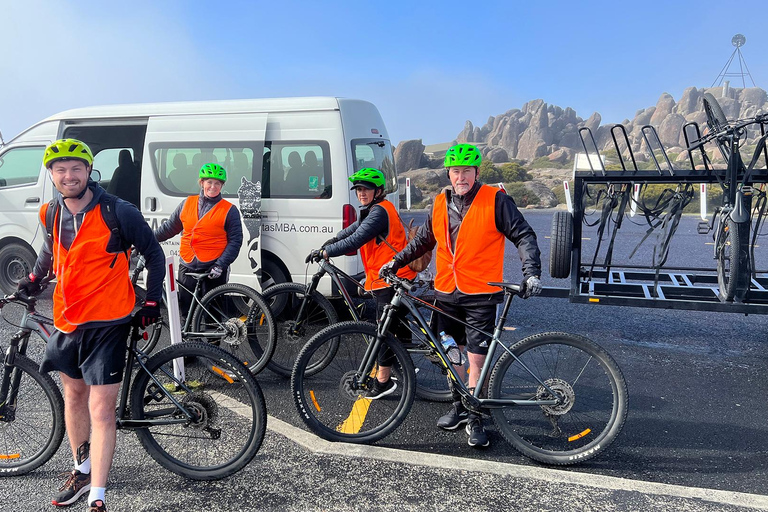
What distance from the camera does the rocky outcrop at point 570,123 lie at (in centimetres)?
10850

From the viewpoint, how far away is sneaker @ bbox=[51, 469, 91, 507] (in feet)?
9.11

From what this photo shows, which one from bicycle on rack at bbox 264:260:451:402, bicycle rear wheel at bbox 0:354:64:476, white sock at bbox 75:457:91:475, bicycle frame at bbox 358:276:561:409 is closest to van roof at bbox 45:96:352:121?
bicycle on rack at bbox 264:260:451:402

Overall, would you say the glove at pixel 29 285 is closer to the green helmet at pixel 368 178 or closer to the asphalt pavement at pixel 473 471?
the asphalt pavement at pixel 473 471

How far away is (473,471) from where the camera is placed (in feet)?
10.3

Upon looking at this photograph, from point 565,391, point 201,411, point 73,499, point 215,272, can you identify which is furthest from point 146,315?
point 565,391

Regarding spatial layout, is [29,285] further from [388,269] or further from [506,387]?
Result: [506,387]

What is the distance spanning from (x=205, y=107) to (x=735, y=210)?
548 centimetres

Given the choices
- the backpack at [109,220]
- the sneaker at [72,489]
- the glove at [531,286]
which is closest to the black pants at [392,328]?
the glove at [531,286]

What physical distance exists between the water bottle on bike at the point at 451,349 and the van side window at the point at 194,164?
344cm

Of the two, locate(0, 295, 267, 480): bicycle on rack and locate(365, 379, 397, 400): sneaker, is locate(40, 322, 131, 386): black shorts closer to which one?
locate(0, 295, 267, 480): bicycle on rack

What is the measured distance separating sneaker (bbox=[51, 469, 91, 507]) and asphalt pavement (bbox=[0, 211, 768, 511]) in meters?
0.06

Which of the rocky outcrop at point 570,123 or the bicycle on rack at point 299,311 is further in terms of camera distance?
the rocky outcrop at point 570,123

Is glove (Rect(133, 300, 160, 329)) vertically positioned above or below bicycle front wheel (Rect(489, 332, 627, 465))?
above

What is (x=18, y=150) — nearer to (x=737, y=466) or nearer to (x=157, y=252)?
(x=157, y=252)
